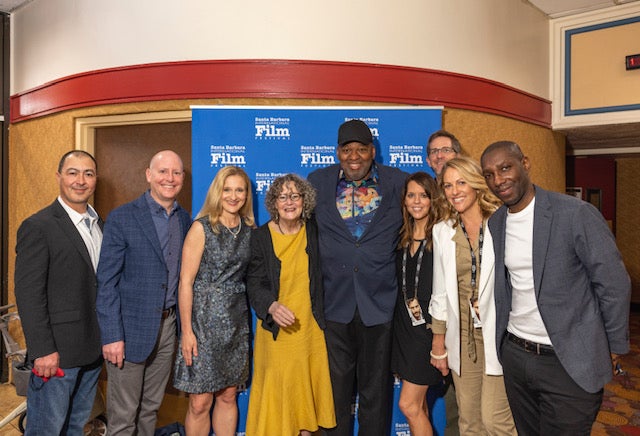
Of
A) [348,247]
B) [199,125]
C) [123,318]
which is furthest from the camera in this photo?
[199,125]

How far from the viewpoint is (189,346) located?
89.9 inches

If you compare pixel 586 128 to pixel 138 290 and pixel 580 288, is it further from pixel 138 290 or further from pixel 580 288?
pixel 138 290

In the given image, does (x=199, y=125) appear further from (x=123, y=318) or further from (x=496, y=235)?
(x=496, y=235)

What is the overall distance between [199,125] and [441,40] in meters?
2.07

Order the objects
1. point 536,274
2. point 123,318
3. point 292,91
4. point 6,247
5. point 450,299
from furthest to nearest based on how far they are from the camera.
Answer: point 6,247, point 292,91, point 123,318, point 450,299, point 536,274

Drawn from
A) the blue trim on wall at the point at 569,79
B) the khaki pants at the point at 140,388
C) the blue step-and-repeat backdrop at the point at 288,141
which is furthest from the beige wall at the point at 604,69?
the khaki pants at the point at 140,388

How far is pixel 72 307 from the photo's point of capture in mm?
2113

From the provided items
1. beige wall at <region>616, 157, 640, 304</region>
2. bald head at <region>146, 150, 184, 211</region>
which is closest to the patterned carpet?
bald head at <region>146, 150, 184, 211</region>

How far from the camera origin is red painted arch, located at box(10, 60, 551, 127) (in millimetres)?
3213

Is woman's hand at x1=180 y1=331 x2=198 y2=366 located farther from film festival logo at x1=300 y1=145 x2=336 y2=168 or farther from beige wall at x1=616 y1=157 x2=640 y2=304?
beige wall at x1=616 y1=157 x2=640 y2=304

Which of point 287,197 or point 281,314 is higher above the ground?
point 287,197

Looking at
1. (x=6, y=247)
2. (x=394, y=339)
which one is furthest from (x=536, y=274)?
(x=6, y=247)

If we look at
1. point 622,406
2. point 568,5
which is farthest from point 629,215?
point 622,406

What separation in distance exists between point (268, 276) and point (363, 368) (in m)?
0.75
